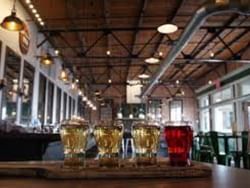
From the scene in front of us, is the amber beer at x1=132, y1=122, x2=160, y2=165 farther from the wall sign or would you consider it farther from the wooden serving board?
the wall sign

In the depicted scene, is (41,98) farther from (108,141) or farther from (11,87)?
(108,141)

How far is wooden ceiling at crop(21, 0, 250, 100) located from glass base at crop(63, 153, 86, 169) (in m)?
7.12

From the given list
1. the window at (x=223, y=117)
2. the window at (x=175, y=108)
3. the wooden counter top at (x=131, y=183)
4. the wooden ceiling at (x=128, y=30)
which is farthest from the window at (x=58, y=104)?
the wooden counter top at (x=131, y=183)

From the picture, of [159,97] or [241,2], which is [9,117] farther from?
[159,97]

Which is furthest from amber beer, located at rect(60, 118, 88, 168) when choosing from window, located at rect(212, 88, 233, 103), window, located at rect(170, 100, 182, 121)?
window, located at rect(170, 100, 182, 121)

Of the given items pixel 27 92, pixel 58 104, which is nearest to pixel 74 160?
pixel 27 92

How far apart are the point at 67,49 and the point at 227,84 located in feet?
23.1

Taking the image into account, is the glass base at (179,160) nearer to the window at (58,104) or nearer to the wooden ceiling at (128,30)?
the wooden ceiling at (128,30)

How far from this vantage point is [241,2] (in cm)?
530

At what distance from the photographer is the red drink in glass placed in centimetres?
102

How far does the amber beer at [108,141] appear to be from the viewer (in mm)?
965

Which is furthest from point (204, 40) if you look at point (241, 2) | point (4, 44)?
point (4, 44)

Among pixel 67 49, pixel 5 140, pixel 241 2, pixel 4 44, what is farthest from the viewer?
pixel 67 49

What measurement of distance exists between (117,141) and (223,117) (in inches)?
620
